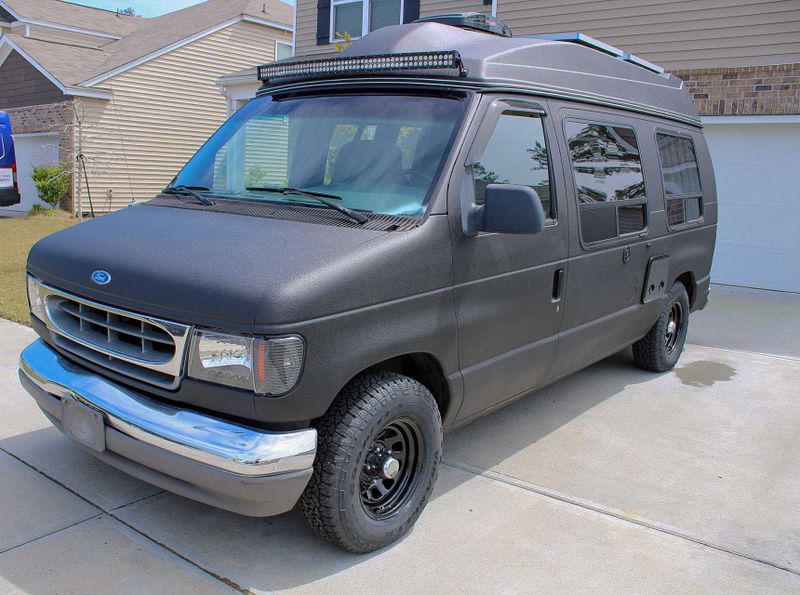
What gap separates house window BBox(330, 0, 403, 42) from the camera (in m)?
13.9

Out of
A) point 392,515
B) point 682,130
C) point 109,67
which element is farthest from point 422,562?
point 109,67

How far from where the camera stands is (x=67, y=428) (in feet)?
11.1

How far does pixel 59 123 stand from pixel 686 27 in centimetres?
1644

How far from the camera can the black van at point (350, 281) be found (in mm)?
2881

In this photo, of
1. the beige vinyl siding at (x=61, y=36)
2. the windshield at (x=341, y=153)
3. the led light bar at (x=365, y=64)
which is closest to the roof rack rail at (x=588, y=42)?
the led light bar at (x=365, y=64)

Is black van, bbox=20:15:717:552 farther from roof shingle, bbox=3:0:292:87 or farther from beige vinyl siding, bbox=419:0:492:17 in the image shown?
roof shingle, bbox=3:0:292:87

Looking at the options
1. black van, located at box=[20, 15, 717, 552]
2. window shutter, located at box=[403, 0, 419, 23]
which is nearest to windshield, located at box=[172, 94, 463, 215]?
black van, located at box=[20, 15, 717, 552]

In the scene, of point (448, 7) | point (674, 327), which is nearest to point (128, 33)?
point (448, 7)

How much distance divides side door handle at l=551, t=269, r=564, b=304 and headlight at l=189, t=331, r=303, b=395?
6.47 ft

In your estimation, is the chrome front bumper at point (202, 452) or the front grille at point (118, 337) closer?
the chrome front bumper at point (202, 452)

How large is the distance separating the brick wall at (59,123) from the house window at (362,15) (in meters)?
9.09

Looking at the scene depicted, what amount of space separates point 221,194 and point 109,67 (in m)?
19.4

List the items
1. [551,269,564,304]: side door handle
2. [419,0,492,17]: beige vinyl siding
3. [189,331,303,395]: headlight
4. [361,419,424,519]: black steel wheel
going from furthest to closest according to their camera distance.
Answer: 1. [419,0,492,17]: beige vinyl siding
2. [551,269,564,304]: side door handle
3. [361,419,424,519]: black steel wheel
4. [189,331,303,395]: headlight

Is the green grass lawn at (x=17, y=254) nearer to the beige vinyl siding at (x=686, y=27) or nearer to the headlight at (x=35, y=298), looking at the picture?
the headlight at (x=35, y=298)
